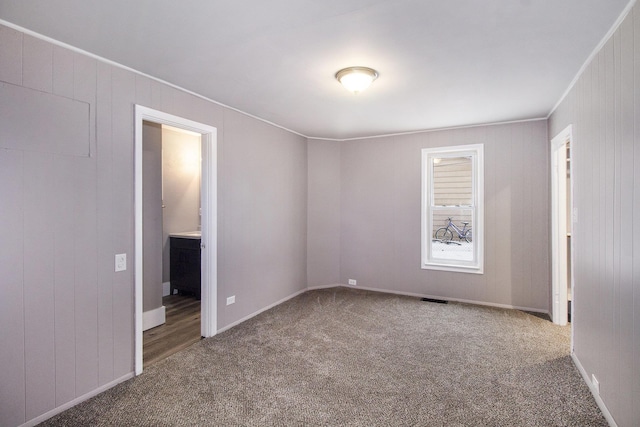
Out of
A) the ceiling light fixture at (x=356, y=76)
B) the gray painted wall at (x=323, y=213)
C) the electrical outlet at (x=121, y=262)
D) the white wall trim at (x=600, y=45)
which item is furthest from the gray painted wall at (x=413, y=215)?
the electrical outlet at (x=121, y=262)

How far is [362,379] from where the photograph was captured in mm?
2662

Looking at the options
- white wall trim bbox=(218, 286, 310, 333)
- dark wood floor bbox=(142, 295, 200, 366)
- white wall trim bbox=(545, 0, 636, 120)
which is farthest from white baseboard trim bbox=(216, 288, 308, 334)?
white wall trim bbox=(545, 0, 636, 120)

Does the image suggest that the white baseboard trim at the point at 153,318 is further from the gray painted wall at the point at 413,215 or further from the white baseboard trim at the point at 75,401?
the gray painted wall at the point at 413,215

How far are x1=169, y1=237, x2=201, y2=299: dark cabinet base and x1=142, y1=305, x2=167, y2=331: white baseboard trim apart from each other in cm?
98

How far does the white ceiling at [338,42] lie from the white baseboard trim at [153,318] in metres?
2.49

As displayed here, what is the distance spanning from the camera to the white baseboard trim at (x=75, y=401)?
2130mm

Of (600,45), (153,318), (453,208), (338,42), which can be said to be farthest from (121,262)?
(453,208)

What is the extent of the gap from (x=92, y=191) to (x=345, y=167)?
3796mm

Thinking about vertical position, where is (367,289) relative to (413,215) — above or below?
below

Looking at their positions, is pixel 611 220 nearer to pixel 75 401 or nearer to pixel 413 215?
pixel 413 215

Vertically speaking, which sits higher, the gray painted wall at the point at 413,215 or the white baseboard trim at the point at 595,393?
the gray painted wall at the point at 413,215

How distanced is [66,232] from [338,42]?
230 cm

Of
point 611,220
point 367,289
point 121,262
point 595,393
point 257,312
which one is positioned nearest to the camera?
point 611,220

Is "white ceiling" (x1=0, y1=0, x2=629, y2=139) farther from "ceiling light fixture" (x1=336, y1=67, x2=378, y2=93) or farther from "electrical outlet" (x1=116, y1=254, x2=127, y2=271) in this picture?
"electrical outlet" (x1=116, y1=254, x2=127, y2=271)
